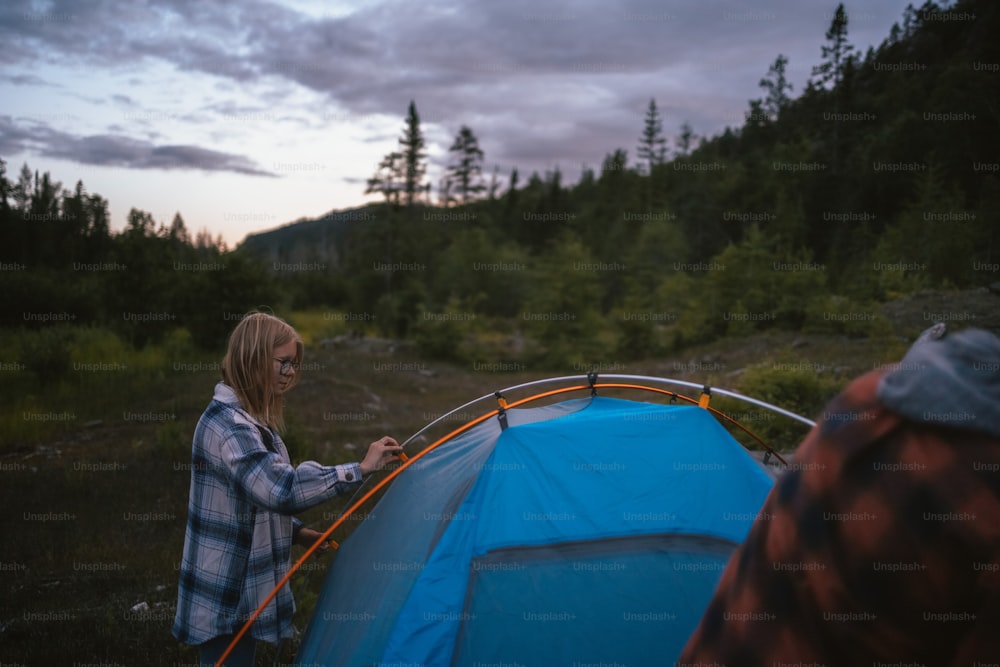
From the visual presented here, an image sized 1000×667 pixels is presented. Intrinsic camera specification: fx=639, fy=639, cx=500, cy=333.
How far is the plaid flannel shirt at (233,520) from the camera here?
287 centimetres

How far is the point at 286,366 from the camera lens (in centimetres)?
329

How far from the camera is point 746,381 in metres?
11.7

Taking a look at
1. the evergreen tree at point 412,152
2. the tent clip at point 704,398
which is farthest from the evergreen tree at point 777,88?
the tent clip at point 704,398

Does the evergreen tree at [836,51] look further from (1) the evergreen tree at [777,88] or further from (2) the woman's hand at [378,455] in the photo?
(2) the woman's hand at [378,455]

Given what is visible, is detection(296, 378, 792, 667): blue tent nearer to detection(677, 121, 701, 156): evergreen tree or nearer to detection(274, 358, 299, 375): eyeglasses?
detection(274, 358, 299, 375): eyeglasses

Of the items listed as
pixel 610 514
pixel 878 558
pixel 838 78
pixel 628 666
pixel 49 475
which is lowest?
pixel 49 475

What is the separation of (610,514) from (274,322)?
85.0 inches

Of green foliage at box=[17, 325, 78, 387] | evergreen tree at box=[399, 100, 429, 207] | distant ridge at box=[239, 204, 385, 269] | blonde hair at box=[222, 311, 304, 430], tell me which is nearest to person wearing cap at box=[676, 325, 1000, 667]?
blonde hair at box=[222, 311, 304, 430]

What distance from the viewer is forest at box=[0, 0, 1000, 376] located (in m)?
21.3

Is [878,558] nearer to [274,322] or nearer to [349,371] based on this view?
[274,322]

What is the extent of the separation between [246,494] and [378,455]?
2.00 ft

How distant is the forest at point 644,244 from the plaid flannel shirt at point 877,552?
17.4 metres

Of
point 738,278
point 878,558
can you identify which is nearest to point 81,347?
point 878,558

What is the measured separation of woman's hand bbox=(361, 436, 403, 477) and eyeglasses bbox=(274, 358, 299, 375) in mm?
601
